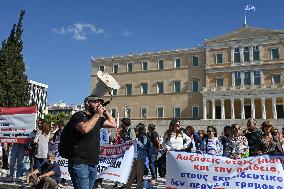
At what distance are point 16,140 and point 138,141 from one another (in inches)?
135

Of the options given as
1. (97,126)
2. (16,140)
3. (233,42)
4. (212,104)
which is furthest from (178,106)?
(97,126)

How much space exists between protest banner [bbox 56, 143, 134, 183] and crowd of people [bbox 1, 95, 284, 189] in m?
0.17

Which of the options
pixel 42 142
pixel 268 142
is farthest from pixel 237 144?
pixel 42 142

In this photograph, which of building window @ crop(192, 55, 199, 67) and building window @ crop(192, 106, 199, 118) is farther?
building window @ crop(192, 55, 199, 67)

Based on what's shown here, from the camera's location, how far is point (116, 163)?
348 inches

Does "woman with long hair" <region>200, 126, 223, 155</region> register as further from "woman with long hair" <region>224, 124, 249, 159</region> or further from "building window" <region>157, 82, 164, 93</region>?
"building window" <region>157, 82, 164, 93</region>

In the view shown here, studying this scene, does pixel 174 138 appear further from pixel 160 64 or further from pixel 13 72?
pixel 160 64

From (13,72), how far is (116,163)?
74.4 ft

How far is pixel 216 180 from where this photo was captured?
22.0ft

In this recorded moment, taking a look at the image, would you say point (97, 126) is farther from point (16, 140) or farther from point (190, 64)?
point (190, 64)

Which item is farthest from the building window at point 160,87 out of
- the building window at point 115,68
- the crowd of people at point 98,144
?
the crowd of people at point 98,144

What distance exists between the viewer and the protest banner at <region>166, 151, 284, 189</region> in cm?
647

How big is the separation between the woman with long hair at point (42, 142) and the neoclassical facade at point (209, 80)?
3660 centimetres

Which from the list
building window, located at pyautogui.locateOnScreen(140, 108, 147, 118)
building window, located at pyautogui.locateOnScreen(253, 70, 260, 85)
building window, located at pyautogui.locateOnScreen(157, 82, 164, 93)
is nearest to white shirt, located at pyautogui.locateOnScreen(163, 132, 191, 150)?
building window, located at pyautogui.locateOnScreen(253, 70, 260, 85)
